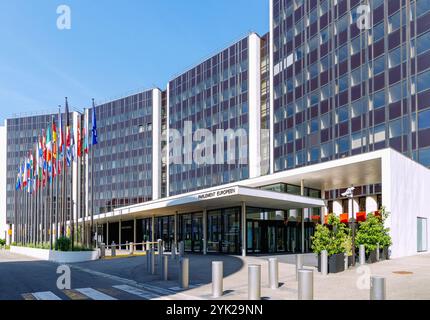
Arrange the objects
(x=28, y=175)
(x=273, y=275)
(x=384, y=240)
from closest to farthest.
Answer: (x=273, y=275), (x=384, y=240), (x=28, y=175)

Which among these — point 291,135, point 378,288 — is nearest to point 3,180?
point 291,135

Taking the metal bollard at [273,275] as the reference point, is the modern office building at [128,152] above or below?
above

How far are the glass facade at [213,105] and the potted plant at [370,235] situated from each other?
40.4m

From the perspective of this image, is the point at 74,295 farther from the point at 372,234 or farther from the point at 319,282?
the point at 372,234

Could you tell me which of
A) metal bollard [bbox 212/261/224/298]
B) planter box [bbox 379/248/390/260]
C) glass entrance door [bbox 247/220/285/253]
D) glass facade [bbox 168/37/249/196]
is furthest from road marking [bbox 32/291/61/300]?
glass facade [bbox 168/37/249/196]

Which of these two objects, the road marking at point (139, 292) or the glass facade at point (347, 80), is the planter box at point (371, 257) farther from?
the glass facade at point (347, 80)

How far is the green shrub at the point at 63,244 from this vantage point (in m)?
35.3

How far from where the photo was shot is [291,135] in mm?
59781

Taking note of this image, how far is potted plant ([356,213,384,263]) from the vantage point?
23.9m

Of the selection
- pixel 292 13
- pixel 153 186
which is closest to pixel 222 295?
pixel 292 13

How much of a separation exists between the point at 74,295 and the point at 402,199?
20080 millimetres

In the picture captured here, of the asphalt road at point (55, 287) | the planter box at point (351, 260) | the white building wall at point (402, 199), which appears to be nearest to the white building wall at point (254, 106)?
the white building wall at point (402, 199)

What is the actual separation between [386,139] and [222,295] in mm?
37221
